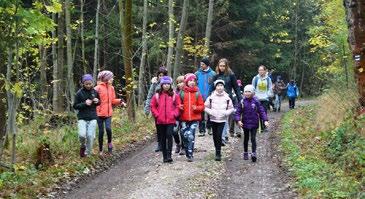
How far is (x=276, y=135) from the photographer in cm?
1628

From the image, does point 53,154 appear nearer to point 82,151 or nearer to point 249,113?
point 82,151

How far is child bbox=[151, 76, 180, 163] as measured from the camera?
11.4m

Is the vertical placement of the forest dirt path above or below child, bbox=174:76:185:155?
below

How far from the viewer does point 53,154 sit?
12.5m

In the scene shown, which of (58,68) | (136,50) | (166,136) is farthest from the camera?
(136,50)

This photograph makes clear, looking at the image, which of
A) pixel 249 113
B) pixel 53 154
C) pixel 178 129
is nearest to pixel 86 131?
pixel 53 154

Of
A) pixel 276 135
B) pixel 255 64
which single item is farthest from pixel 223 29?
pixel 276 135

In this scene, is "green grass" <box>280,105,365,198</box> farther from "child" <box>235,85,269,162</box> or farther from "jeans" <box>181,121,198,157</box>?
"jeans" <box>181,121,198,157</box>

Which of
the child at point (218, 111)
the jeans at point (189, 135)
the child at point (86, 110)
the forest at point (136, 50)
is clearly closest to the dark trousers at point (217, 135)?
the child at point (218, 111)

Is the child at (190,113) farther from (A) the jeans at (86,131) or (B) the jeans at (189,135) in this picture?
(A) the jeans at (86,131)

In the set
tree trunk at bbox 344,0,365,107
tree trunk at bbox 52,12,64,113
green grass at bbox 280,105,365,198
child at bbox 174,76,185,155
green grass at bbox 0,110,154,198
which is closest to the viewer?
green grass at bbox 280,105,365,198

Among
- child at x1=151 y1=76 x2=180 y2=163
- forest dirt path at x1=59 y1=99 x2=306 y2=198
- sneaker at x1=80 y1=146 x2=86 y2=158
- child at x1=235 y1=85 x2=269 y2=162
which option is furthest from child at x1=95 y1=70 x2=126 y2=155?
child at x1=235 y1=85 x2=269 y2=162

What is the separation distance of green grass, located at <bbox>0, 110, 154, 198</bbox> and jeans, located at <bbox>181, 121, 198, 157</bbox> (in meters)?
2.26

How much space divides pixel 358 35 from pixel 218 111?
4317 millimetres
